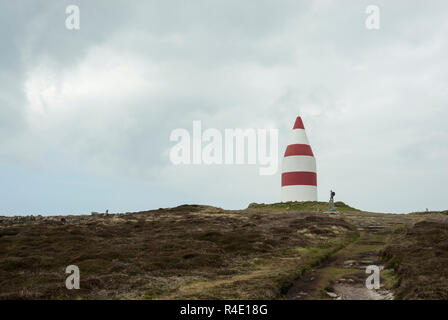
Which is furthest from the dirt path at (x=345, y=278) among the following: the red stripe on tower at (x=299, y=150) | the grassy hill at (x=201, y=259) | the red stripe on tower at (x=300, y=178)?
the red stripe on tower at (x=299, y=150)

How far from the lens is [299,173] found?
57.1 m

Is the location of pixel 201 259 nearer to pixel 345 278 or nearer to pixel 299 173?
pixel 345 278

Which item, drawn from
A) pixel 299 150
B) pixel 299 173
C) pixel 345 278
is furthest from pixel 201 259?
pixel 299 150

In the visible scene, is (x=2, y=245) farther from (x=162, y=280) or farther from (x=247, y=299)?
(x=247, y=299)

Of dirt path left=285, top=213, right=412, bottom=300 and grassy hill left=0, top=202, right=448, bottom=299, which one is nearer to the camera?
dirt path left=285, top=213, right=412, bottom=300

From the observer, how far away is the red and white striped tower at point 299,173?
188ft

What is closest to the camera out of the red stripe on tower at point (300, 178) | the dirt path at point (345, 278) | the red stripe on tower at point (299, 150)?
the dirt path at point (345, 278)

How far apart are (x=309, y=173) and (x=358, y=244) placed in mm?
29238

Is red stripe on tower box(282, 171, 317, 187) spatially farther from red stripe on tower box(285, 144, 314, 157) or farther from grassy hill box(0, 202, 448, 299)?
grassy hill box(0, 202, 448, 299)

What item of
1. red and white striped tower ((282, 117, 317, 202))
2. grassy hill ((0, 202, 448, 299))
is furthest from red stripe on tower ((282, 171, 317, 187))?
grassy hill ((0, 202, 448, 299))

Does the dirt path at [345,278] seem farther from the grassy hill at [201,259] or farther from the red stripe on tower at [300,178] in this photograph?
the red stripe on tower at [300,178]

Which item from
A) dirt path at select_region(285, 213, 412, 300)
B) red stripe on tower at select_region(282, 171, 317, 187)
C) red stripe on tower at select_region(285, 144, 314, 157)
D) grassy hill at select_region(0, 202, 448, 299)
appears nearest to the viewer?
dirt path at select_region(285, 213, 412, 300)

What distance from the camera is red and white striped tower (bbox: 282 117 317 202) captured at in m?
57.2
